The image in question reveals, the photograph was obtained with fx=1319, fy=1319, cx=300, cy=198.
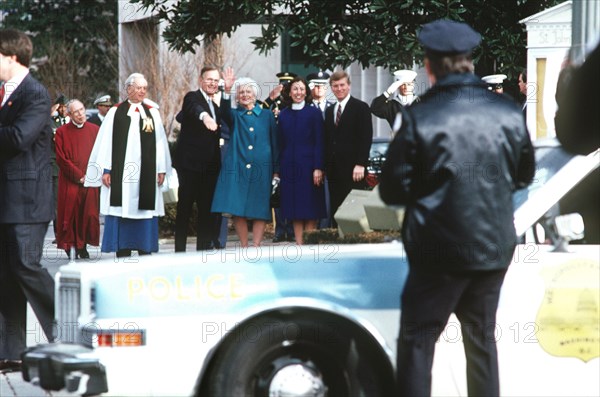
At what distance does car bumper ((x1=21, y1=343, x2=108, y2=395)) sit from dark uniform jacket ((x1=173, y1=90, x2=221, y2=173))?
665cm

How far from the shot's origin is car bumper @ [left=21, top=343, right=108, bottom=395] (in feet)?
18.5

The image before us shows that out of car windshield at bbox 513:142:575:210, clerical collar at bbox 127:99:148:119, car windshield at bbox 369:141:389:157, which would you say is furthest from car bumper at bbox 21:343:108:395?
car windshield at bbox 369:141:389:157

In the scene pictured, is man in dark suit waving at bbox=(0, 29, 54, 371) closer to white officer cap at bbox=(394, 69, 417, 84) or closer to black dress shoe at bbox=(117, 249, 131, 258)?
black dress shoe at bbox=(117, 249, 131, 258)

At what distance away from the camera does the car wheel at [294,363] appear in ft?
18.6

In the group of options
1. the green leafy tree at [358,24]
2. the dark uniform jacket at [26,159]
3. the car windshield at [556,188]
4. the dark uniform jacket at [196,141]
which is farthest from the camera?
the green leafy tree at [358,24]

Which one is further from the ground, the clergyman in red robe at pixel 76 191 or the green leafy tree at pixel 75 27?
the green leafy tree at pixel 75 27

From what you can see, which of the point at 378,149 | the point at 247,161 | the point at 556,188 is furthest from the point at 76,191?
the point at 556,188

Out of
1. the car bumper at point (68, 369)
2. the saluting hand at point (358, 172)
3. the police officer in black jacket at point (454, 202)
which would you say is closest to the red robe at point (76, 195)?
the saluting hand at point (358, 172)

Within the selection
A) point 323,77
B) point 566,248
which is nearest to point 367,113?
point 323,77

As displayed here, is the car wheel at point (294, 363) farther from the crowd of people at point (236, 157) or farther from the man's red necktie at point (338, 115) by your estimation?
the man's red necktie at point (338, 115)

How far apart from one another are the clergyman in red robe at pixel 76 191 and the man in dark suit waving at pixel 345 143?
3674 mm

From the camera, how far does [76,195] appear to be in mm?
14680

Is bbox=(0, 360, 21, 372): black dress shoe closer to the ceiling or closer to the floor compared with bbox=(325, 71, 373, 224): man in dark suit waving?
closer to the floor

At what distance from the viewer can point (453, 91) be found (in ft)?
17.7
